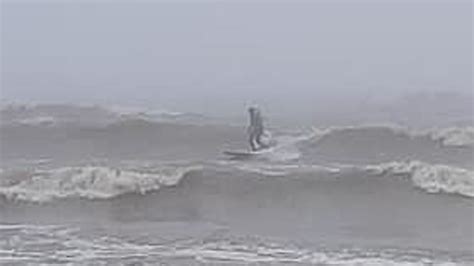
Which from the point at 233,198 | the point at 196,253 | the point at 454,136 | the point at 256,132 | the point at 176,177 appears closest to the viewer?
the point at 196,253

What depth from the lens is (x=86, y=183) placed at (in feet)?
64.5

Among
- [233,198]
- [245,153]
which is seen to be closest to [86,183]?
[233,198]

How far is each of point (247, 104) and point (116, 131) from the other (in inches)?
461

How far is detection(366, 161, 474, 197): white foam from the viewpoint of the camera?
61.4 feet

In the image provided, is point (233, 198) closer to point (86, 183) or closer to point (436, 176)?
point (86, 183)

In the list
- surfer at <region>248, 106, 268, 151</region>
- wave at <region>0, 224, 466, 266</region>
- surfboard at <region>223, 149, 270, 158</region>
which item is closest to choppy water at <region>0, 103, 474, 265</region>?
wave at <region>0, 224, 466, 266</region>

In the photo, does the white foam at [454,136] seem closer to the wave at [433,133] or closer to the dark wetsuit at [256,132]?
the wave at [433,133]

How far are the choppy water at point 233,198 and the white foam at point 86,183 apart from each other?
34 mm

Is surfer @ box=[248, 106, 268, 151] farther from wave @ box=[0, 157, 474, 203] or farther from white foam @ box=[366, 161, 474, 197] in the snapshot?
white foam @ box=[366, 161, 474, 197]

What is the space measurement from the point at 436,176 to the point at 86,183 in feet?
19.8

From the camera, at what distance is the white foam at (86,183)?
18906 millimetres

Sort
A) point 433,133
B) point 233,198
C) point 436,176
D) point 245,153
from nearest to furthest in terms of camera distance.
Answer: point 233,198 < point 436,176 < point 245,153 < point 433,133

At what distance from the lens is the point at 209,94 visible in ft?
151

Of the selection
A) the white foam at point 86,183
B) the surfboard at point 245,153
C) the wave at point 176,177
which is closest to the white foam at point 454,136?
the wave at point 176,177
